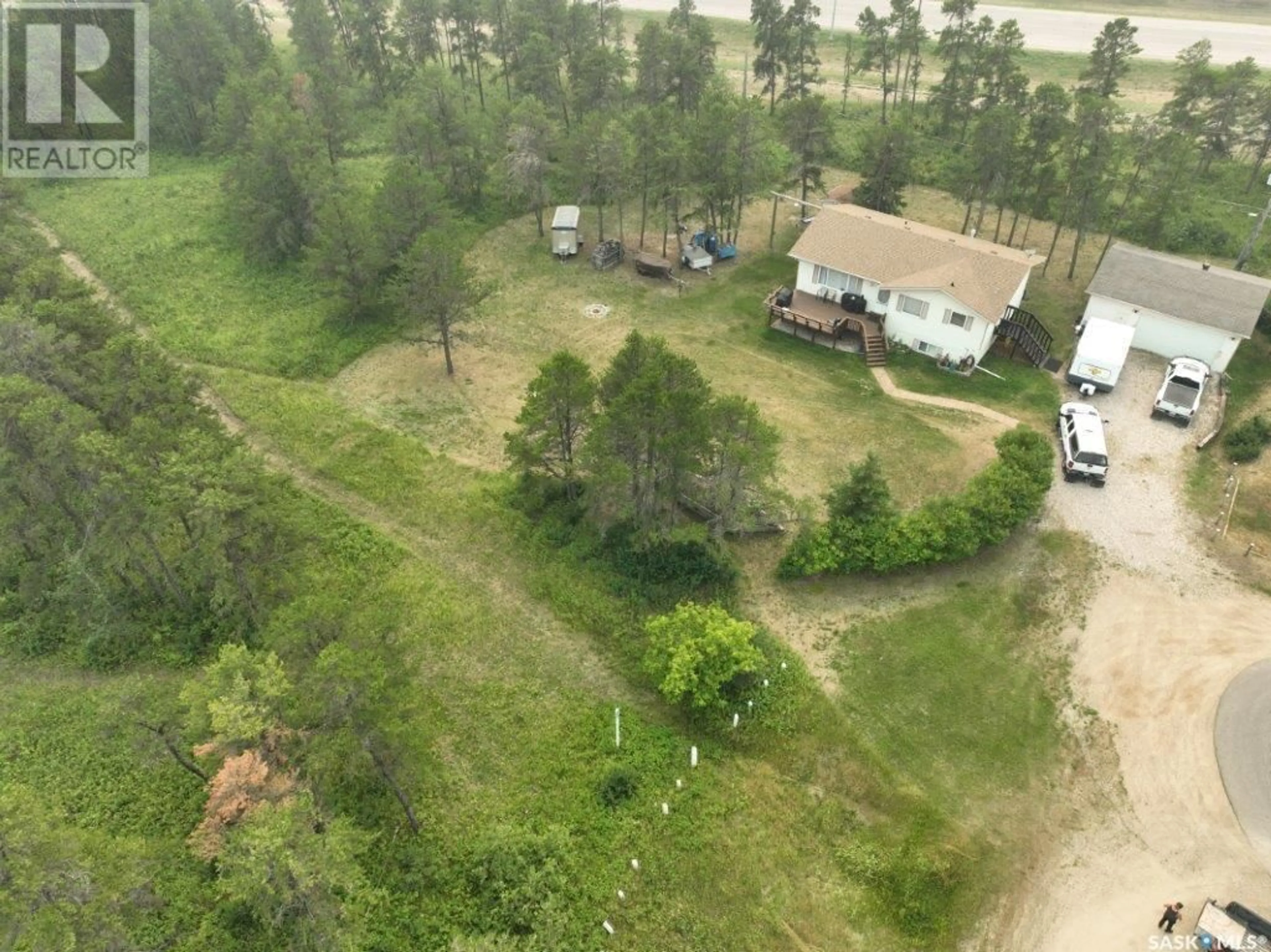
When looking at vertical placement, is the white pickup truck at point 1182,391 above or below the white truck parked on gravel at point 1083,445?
above

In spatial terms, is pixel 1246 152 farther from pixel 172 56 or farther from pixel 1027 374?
pixel 172 56

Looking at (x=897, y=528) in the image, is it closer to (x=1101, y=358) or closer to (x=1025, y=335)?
A: (x=1101, y=358)

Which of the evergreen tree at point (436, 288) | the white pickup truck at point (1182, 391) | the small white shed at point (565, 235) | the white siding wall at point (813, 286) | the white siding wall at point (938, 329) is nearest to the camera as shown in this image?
the white pickup truck at point (1182, 391)

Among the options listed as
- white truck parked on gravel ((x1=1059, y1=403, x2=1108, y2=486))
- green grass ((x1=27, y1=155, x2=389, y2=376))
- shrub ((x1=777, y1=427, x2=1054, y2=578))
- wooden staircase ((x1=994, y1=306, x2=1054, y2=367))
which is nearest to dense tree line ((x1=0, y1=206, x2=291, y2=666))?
green grass ((x1=27, y1=155, x2=389, y2=376))

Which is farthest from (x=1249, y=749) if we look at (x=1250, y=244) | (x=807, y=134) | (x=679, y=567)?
(x=807, y=134)

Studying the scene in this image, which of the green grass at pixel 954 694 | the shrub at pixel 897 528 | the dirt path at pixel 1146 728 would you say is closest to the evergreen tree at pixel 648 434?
the shrub at pixel 897 528

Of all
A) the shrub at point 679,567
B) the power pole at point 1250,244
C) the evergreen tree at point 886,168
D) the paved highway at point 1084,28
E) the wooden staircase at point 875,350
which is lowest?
the shrub at point 679,567

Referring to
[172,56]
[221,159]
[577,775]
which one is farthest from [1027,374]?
[172,56]

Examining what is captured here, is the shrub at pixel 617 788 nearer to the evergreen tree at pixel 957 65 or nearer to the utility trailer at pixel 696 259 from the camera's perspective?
the utility trailer at pixel 696 259
